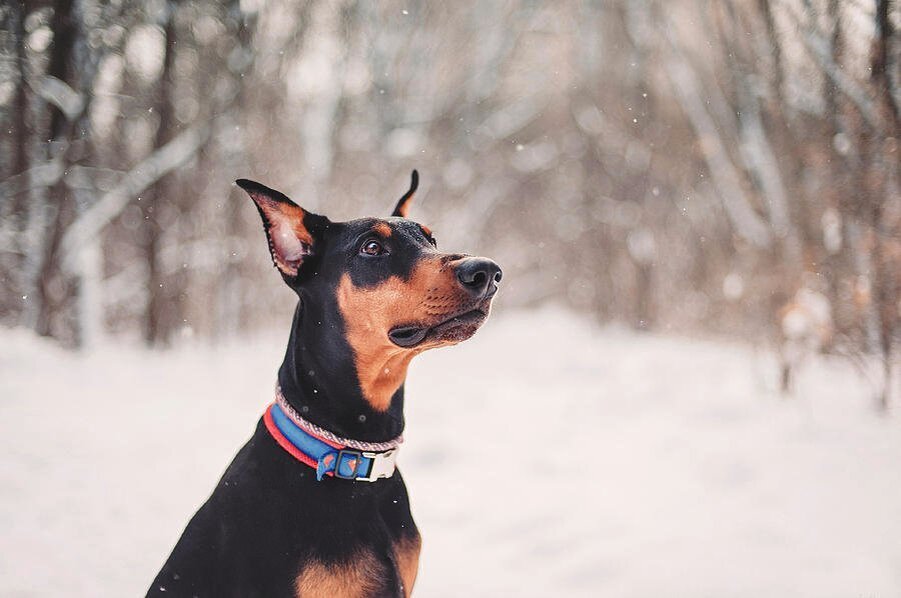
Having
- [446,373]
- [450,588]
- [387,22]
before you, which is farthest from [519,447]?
[387,22]

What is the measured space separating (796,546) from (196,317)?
11.2 metres

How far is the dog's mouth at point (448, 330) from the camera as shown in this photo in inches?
85.9

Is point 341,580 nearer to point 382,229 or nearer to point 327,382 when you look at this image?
point 327,382

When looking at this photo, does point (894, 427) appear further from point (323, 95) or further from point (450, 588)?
point (323, 95)

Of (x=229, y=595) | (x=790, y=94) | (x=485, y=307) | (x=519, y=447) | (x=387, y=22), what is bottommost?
(x=519, y=447)

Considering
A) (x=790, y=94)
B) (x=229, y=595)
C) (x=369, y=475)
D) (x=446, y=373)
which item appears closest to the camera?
(x=229, y=595)

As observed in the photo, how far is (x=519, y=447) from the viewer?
567 cm

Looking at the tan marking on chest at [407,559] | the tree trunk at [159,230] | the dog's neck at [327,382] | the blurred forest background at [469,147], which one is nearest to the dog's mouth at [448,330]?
the dog's neck at [327,382]

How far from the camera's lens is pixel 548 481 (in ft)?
15.6

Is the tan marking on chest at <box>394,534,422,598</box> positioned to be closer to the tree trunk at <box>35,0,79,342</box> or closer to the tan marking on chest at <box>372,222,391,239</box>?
the tan marking on chest at <box>372,222,391,239</box>

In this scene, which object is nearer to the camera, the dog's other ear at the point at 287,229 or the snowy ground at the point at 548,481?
the dog's other ear at the point at 287,229

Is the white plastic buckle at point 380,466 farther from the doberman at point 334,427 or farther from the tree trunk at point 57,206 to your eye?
the tree trunk at point 57,206

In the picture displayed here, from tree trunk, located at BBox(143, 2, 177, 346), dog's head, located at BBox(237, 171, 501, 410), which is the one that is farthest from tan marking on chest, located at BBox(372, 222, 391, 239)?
tree trunk, located at BBox(143, 2, 177, 346)

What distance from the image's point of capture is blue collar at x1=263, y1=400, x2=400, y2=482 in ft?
6.79
